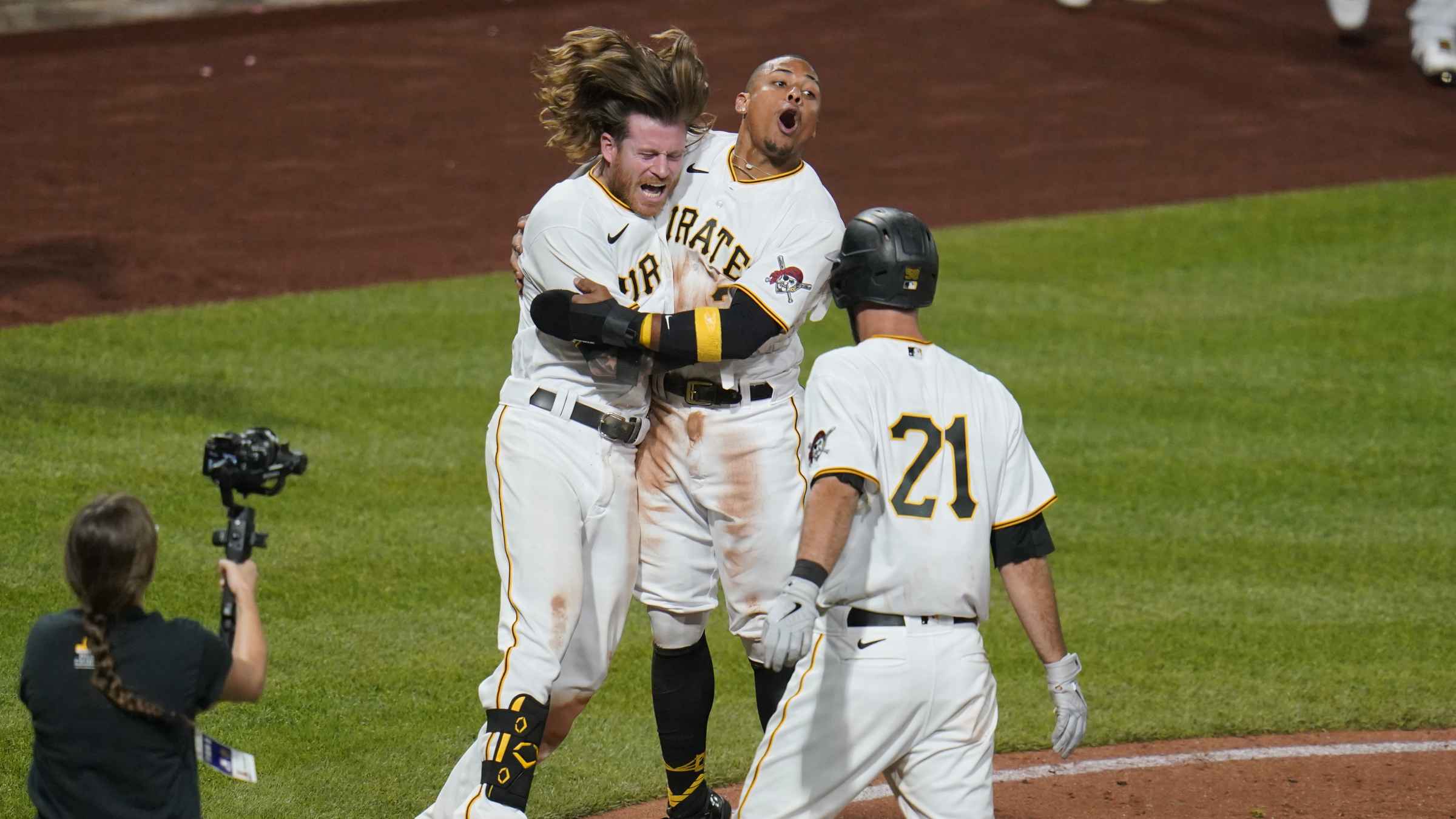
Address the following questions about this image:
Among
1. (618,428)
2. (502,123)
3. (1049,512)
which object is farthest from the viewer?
(502,123)

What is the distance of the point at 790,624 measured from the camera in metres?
3.59

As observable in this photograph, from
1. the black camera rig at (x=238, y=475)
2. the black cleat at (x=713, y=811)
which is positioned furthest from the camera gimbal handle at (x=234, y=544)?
the black cleat at (x=713, y=811)

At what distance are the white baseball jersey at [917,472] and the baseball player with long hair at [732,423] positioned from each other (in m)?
0.82

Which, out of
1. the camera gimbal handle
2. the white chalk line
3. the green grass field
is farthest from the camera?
the green grass field

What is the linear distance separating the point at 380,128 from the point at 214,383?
20.9 ft

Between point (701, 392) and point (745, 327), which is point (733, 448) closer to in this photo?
point (701, 392)

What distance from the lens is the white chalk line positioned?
223 inches

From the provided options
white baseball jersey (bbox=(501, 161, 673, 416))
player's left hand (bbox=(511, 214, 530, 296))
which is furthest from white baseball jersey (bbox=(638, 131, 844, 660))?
player's left hand (bbox=(511, 214, 530, 296))

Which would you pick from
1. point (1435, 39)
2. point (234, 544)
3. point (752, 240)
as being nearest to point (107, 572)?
point (234, 544)

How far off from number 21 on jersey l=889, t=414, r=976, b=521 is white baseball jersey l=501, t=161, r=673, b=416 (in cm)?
96

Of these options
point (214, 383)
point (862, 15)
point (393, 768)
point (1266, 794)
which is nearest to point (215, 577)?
point (393, 768)

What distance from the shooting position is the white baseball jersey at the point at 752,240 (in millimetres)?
4727

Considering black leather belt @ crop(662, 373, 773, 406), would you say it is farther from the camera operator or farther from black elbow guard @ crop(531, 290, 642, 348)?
the camera operator

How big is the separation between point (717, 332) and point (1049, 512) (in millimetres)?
4164
